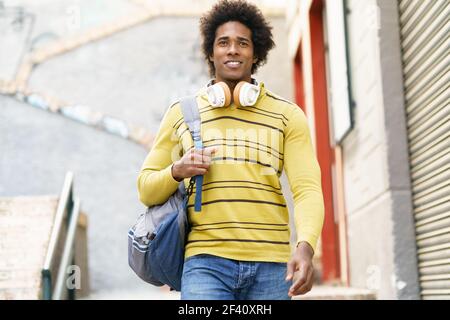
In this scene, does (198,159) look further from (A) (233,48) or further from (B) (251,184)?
(A) (233,48)

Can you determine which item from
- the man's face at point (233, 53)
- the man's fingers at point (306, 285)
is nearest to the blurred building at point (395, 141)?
the man's face at point (233, 53)

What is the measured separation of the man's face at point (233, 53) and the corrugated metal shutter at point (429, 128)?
2311 millimetres

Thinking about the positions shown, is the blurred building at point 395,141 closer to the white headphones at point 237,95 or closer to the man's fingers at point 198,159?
the white headphones at point 237,95

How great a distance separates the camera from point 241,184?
262cm

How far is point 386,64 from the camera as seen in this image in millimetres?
5914

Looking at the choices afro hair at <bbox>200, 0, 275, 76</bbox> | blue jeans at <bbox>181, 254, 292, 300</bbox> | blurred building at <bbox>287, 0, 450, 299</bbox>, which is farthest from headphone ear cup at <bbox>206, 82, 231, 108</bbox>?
blurred building at <bbox>287, 0, 450, 299</bbox>

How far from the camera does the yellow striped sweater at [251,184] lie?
2.58 m

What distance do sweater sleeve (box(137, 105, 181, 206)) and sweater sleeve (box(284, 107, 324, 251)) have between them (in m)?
0.44

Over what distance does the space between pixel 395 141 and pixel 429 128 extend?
0.58 meters

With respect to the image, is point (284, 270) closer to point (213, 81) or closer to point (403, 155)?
point (213, 81)

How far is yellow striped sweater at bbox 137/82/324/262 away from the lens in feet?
8.48

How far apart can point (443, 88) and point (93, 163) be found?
30.1 ft

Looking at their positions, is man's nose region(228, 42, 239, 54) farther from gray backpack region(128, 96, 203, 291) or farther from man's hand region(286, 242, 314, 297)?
man's hand region(286, 242, 314, 297)

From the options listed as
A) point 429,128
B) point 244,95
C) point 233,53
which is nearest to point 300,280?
point 244,95
